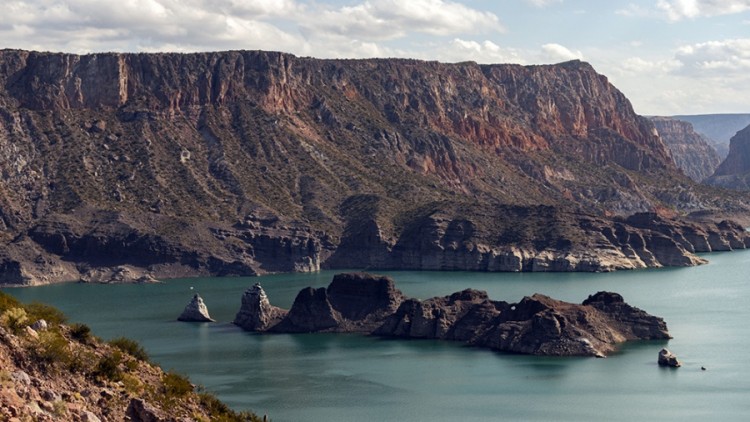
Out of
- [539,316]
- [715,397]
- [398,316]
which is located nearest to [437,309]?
[398,316]

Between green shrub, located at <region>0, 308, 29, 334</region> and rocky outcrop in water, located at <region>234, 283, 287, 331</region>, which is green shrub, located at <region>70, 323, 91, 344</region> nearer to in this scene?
green shrub, located at <region>0, 308, 29, 334</region>

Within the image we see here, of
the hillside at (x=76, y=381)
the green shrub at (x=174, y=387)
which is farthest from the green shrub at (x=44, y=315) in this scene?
the green shrub at (x=174, y=387)

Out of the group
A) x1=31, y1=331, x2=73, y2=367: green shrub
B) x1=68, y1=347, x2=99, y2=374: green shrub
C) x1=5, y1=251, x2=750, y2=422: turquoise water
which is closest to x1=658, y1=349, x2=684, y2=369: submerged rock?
x1=5, y1=251, x2=750, y2=422: turquoise water

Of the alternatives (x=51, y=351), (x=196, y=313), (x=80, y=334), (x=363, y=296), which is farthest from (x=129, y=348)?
(x=196, y=313)

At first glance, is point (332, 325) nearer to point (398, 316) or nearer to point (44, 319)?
point (398, 316)

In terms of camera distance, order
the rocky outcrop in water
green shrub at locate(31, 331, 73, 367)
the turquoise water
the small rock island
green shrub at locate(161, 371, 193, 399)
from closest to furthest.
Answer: green shrub at locate(31, 331, 73, 367) → green shrub at locate(161, 371, 193, 399) → the turquoise water → the small rock island → the rocky outcrop in water
